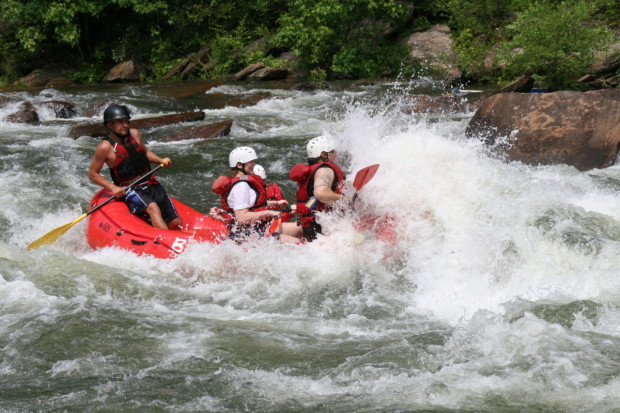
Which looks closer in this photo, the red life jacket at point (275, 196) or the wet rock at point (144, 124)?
the red life jacket at point (275, 196)

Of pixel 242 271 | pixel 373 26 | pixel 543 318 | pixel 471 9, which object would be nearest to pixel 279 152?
pixel 242 271

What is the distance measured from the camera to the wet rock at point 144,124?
38.1ft

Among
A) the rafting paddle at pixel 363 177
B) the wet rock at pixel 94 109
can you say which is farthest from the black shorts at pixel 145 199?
the wet rock at pixel 94 109

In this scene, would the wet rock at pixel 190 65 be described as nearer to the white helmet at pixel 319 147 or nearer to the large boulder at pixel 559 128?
the large boulder at pixel 559 128

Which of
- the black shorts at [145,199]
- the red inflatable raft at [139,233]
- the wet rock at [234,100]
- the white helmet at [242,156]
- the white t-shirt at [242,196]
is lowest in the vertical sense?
the wet rock at [234,100]

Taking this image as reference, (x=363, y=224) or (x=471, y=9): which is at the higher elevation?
(x=471, y=9)

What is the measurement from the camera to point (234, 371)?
4051mm

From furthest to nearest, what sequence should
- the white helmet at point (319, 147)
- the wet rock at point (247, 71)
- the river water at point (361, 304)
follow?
the wet rock at point (247, 71) < the white helmet at point (319, 147) < the river water at point (361, 304)

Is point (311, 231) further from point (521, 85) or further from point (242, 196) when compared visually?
point (521, 85)

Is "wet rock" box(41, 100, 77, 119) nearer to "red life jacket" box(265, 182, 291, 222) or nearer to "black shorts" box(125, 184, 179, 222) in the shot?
"black shorts" box(125, 184, 179, 222)

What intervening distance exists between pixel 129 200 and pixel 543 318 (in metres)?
3.97

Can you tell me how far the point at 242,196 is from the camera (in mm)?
5953

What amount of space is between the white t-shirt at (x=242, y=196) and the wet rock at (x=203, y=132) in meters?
5.50

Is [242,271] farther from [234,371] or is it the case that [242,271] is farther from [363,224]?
[234,371]
